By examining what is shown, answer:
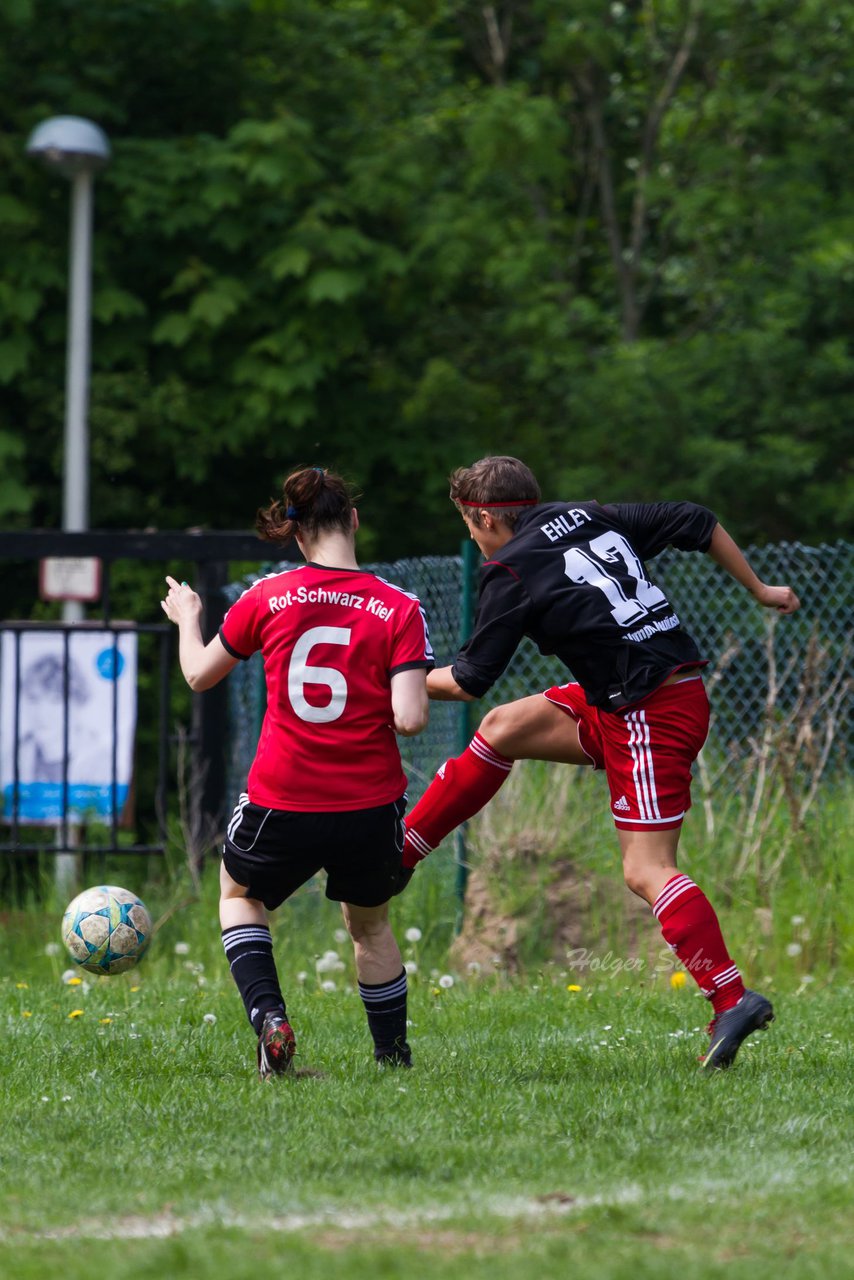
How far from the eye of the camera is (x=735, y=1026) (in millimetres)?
4574

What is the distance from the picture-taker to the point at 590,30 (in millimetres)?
14336

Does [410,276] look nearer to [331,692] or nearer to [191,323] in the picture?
[191,323]

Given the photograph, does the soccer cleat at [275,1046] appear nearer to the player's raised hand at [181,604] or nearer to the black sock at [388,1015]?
the black sock at [388,1015]

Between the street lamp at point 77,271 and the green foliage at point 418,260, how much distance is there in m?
1.12

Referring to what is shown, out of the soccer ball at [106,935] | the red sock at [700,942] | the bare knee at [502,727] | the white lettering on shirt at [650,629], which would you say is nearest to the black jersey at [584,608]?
the white lettering on shirt at [650,629]

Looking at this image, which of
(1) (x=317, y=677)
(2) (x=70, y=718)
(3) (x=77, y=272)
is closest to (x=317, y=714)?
(1) (x=317, y=677)

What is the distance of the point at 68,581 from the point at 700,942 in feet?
20.9

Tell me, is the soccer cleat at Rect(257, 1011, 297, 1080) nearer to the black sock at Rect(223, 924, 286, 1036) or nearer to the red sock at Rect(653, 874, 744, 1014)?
the black sock at Rect(223, 924, 286, 1036)

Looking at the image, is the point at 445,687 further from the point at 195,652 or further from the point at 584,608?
the point at 195,652

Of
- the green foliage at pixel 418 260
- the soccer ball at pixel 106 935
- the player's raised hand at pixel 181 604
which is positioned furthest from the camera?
the green foliage at pixel 418 260

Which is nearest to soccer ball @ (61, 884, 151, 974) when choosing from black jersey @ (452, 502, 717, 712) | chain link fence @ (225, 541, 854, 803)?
black jersey @ (452, 502, 717, 712)

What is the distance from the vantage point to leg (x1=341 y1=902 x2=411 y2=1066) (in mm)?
4715

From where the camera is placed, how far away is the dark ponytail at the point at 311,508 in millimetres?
4562

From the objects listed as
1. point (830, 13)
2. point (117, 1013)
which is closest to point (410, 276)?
point (830, 13)
